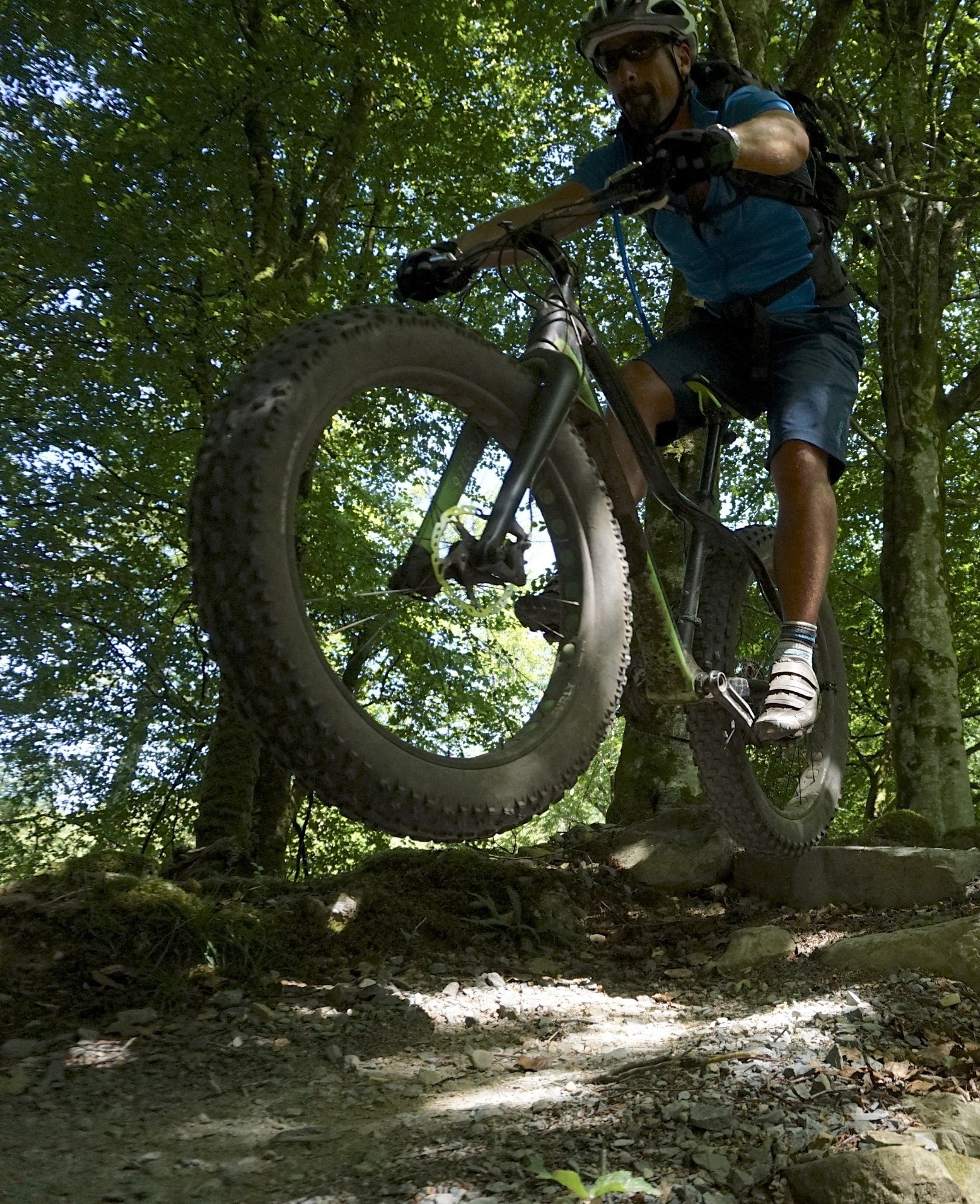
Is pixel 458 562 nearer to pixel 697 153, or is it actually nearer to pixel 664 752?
pixel 697 153

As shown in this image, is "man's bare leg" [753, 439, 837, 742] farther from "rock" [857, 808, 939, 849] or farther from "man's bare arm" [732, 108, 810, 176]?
"rock" [857, 808, 939, 849]

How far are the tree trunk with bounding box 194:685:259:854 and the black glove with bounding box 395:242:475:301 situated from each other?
16.1ft

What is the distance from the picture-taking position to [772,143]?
2771 mm

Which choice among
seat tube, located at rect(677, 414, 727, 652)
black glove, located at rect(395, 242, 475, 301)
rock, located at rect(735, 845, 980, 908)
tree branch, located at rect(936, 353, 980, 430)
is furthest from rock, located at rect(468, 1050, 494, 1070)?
Answer: tree branch, located at rect(936, 353, 980, 430)

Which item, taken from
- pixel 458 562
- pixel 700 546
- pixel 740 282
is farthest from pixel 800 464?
pixel 458 562

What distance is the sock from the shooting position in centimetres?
319

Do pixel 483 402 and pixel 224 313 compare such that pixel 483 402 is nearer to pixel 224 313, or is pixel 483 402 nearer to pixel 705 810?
pixel 705 810

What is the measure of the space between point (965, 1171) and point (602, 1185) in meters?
0.84

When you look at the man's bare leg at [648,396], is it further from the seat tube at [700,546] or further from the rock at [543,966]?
the rock at [543,966]

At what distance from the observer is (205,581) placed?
6.64 feet

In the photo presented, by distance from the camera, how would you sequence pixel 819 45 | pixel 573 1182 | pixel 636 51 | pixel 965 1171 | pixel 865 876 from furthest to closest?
→ pixel 819 45, pixel 865 876, pixel 636 51, pixel 965 1171, pixel 573 1182

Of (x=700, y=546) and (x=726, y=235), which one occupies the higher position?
(x=726, y=235)

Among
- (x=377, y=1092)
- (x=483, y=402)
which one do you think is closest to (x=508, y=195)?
(x=483, y=402)

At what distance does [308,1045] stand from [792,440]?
2.67 m
